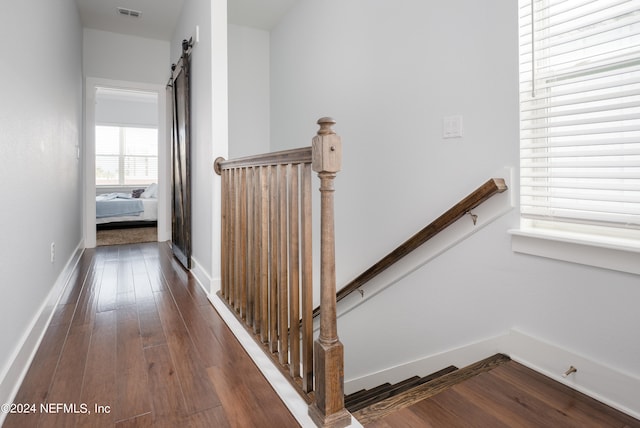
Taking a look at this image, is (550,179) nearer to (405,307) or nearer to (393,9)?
(405,307)

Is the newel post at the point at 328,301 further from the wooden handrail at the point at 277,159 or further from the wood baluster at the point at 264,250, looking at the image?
the wood baluster at the point at 264,250

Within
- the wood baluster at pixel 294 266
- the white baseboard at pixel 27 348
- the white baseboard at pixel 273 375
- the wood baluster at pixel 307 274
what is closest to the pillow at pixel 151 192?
the white baseboard at pixel 27 348

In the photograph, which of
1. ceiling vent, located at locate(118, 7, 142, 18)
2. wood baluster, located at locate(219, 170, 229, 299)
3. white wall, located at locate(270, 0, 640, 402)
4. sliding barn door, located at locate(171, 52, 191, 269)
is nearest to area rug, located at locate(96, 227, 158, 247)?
sliding barn door, located at locate(171, 52, 191, 269)

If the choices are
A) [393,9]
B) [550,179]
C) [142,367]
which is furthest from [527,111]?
[142,367]

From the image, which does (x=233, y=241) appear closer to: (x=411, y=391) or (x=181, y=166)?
(x=411, y=391)

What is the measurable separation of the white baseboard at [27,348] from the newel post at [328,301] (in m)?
1.08

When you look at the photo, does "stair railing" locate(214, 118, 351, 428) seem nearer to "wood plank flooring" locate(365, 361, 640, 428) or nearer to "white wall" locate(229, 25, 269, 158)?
"wood plank flooring" locate(365, 361, 640, 428)

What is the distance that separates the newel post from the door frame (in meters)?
4.13

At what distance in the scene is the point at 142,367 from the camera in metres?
1.60

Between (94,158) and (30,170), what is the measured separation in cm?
310

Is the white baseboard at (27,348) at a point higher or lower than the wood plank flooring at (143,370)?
higher

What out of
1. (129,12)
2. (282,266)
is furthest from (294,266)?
(129,12)

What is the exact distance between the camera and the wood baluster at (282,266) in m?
1.50

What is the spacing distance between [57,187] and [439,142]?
2583mm
